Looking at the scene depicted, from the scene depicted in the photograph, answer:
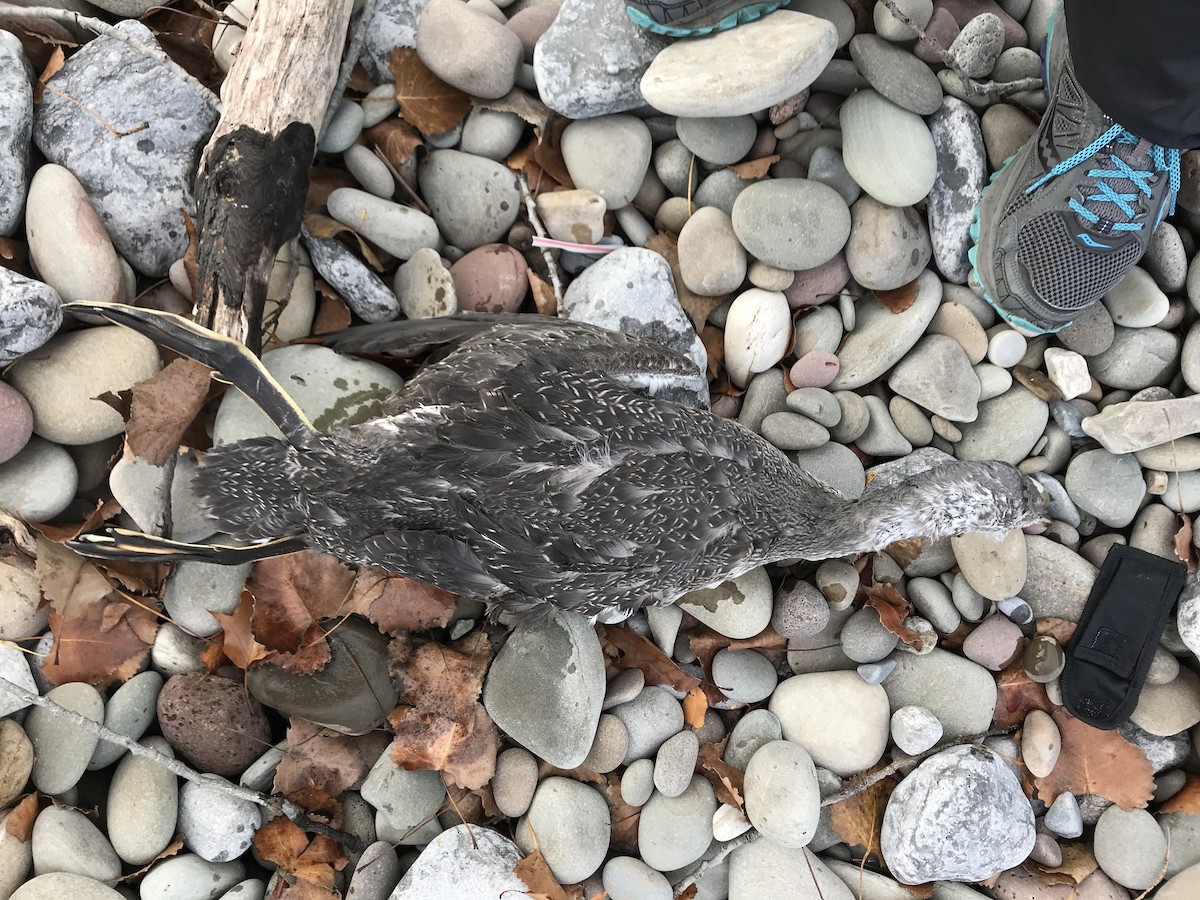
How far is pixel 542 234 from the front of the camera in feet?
10.6

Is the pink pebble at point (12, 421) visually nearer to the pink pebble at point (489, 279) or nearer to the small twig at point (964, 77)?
the pink pebble at point (489, 279)

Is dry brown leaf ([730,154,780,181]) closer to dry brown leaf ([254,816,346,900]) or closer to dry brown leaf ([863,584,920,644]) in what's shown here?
dry brown leaf ([863,584,920,644])

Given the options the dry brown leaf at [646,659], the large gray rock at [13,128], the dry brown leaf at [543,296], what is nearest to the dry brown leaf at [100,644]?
the large gray rock at [13,128]

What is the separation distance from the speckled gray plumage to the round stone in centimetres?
69

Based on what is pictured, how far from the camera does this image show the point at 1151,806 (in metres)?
3.18

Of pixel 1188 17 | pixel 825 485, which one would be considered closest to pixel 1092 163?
pixel 1188 17

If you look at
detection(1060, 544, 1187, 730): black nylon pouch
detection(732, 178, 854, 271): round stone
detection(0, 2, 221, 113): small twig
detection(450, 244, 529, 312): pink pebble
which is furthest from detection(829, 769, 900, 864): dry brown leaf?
detection(0, 2, 221, 113): small twig

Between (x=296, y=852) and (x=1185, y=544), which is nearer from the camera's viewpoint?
(x=296, y=852)

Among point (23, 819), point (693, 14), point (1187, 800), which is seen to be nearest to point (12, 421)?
point (23, 819)

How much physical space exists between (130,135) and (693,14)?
216 centimetres

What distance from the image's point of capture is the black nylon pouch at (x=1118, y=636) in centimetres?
304

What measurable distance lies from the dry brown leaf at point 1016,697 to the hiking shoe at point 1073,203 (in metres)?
1.44

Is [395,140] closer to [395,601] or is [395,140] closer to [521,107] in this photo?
[521,107]

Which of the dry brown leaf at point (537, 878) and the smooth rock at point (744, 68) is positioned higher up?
Result: the smooth rock at point (744, 68)
